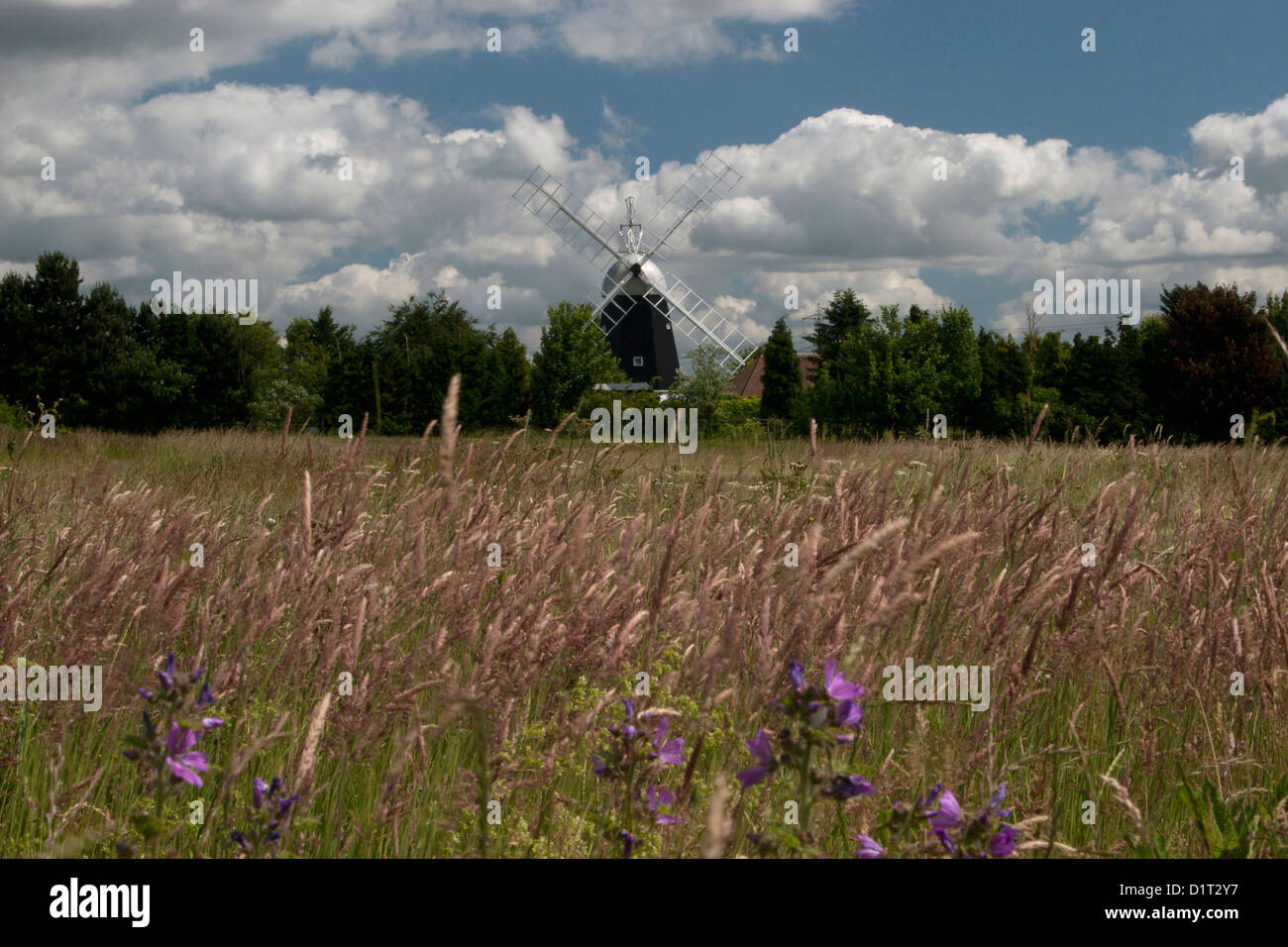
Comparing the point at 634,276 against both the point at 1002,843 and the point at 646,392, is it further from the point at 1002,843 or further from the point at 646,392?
the point at 1002,843

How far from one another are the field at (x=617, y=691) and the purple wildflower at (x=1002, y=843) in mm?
32

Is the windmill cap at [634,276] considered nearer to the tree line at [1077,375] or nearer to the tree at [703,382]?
the tree at [703,382]

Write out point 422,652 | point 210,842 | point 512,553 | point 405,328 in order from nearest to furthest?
point 210,842, point 422,652, point 512,553, point 405,328

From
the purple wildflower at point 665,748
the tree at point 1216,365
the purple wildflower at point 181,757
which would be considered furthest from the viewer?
the tree at point 1216,365

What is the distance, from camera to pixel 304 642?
6.31 feet

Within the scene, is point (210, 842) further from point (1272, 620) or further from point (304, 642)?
point (1272, 620)

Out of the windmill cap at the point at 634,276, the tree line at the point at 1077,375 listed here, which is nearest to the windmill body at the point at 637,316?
the windmill cap at the point at 634,276

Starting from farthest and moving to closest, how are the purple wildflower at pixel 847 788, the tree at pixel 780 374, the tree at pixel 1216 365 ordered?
1. the tree at pixel 780 374
2. the tree at pixel 1216 365
3. the purple wildflower at pixel 847 788

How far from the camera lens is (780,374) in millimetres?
51281

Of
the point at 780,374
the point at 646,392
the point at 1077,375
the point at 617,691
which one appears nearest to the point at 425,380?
the point at 646,392

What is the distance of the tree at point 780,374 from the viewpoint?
166ft

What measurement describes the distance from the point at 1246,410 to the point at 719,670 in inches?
1374

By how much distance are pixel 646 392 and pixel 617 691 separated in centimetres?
3545
